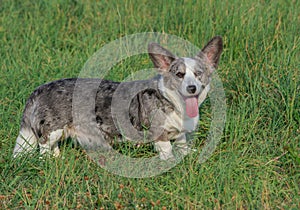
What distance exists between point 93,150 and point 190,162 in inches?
36.9

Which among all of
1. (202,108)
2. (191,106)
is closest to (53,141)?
(191,106)

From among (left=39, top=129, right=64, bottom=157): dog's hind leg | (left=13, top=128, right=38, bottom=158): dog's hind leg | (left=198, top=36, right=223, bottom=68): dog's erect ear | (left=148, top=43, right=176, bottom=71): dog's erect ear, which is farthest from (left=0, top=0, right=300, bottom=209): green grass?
(left=148, top=43, right=176, bottom=71): dog's erect ear

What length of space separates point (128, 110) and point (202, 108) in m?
0.80

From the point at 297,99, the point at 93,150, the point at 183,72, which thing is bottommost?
the point at 93,150

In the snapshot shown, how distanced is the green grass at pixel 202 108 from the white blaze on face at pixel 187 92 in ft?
1.25

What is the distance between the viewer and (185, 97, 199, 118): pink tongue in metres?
4.73

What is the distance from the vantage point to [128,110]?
197 inches

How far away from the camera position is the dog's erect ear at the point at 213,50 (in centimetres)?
494

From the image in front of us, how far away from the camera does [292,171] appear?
14.9 ft

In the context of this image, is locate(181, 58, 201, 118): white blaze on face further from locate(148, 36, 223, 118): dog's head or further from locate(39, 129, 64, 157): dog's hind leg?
locate(39, 129, 64, 157): dog's hind leg

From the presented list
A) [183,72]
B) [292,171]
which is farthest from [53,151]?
[292,171]

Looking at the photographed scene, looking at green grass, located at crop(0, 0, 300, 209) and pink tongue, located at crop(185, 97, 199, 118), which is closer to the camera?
green grass, located at crop(0, 0, 300, 209)

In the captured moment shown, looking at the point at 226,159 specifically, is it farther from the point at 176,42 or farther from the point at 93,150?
the point at 176,42

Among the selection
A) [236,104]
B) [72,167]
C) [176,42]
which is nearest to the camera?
[72,167]
